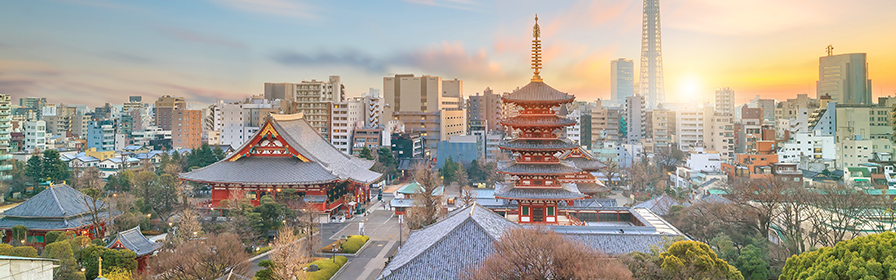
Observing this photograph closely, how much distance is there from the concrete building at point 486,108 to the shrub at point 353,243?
66.3 m

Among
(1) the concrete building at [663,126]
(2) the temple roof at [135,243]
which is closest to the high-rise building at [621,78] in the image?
(1) the concrete building at [663,126]

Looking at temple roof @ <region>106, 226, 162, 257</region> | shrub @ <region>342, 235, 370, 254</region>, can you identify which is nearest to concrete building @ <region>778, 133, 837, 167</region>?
shrub @ <region>342, 235, 370, 254</region>

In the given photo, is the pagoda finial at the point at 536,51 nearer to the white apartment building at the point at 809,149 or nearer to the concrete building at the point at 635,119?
the white apartment building at the point at 809,149

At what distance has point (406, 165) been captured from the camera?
63719 mm

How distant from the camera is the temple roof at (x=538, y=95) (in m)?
29.2

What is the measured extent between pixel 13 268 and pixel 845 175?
4637 cm

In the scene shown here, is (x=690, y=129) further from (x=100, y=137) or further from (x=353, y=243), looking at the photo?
(x=100, y=137)

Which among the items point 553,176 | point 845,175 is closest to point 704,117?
point 845,175

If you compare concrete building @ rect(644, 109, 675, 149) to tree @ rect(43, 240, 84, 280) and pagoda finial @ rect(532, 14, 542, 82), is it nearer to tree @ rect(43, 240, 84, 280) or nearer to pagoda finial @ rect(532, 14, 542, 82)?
pagoda finial @ rect(532, 14, 542, 82)

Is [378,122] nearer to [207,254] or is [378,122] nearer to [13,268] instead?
[207,254]

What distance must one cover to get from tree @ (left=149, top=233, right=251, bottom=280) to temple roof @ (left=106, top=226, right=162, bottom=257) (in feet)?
7.22

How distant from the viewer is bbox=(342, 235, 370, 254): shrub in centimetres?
2925

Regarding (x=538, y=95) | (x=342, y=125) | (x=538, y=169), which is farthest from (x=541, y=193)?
(x=342, y=125)

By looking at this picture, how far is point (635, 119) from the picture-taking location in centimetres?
8831
